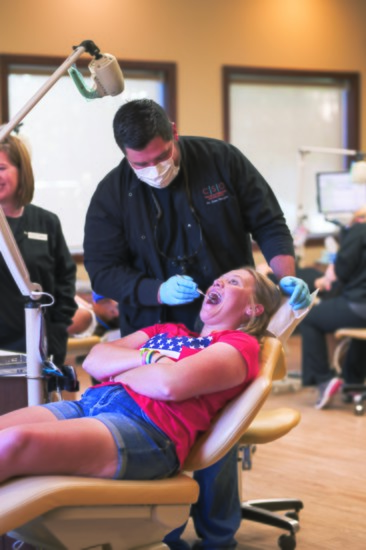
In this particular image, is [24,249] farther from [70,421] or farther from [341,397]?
[341,397]

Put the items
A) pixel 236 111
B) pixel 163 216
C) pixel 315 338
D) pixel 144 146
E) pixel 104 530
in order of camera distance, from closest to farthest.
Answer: pixel 104 530 < pixel 144 146 < pixel 163 216 < pixel 315 338 < pixel 236 111

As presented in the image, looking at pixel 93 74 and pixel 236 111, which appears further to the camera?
pixel 236 111

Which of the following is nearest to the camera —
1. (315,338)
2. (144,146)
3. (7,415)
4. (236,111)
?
(7,415)

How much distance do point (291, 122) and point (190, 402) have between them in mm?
6095

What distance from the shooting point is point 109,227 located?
291 centimetres

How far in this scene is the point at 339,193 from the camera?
636cm

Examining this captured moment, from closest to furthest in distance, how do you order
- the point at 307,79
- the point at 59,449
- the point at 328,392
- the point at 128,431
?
the point at 59,449 < the point at 128,431 < the point at 328,392 < the point at 307,79

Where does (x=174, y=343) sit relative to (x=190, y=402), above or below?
above

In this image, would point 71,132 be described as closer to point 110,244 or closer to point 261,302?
point 110,244

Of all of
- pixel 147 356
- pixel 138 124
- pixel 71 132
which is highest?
pixel 71 132

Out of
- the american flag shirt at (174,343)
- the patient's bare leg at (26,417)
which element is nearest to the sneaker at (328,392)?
the american flag shirt at (174,343)

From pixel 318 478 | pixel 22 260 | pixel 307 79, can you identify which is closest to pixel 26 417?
pixel 22 260

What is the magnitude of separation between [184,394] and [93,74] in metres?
0.83

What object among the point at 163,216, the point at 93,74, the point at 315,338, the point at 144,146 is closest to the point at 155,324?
the point at 163,216
